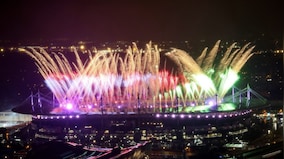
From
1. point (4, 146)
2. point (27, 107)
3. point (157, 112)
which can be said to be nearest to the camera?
point (4, 146)

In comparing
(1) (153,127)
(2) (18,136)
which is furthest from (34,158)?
(2) (18,136)

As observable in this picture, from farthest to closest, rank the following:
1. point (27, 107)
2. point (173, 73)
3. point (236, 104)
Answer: point (173, 73)
point (27, 107)
point (236, 104)

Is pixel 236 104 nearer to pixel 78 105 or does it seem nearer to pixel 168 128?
pixel 168 128

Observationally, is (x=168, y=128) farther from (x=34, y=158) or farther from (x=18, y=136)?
(x=18, y=136)

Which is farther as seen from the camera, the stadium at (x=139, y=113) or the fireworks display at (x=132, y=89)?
the fireworks display at (x=132, y=89)

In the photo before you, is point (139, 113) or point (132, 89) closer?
point (139, 113)

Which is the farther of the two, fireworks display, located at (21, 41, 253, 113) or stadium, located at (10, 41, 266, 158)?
fireworks display, located at (21, 41, 253, 113)

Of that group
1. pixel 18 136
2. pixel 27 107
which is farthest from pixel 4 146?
pixel 27 107

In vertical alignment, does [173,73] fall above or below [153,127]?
above

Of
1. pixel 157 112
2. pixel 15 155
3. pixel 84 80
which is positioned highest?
pixel 84 80

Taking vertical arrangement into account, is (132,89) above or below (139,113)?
above

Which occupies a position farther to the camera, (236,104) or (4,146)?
(236,104)
